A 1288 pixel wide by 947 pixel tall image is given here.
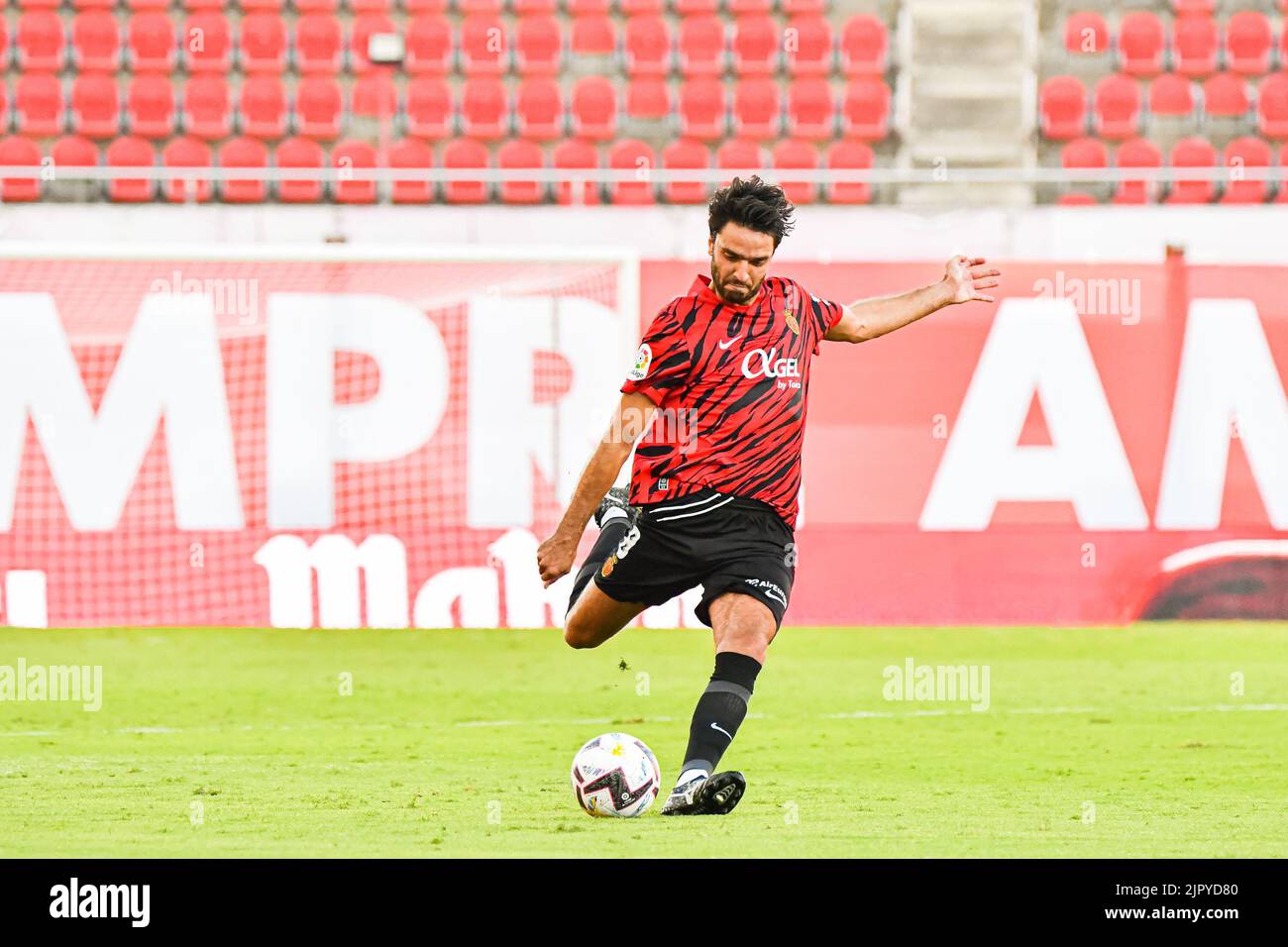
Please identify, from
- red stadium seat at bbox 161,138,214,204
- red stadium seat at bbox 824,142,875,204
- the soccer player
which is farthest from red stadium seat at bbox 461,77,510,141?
the soccer player

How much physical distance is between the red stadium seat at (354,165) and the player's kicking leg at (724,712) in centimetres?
1047

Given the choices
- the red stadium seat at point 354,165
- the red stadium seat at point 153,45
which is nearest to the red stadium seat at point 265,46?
the red stadium seat at point 153,45

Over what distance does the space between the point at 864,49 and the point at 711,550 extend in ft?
39.6

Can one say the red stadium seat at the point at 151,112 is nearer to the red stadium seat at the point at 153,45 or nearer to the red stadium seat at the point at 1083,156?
the red stadium seat at the point at 153,45

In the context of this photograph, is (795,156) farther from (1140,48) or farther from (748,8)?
(1140,48)

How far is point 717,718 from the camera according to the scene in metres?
6.40

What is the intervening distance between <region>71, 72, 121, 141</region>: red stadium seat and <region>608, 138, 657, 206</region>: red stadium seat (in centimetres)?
441

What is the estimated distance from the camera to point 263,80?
17703 mm

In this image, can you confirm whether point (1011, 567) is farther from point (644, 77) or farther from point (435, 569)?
point (644, 77)

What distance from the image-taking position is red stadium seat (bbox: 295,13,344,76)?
17.8 metres

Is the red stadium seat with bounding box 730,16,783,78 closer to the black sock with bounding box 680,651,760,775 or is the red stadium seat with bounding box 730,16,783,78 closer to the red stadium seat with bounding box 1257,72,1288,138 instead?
the red stadium seat with bounding box 1257,72,1288,138

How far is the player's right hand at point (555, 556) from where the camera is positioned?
652 centimetres

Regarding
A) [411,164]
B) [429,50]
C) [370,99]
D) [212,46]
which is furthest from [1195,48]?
[212,46]

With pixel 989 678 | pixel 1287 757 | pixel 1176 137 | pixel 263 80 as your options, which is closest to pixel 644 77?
pixel 263 80
